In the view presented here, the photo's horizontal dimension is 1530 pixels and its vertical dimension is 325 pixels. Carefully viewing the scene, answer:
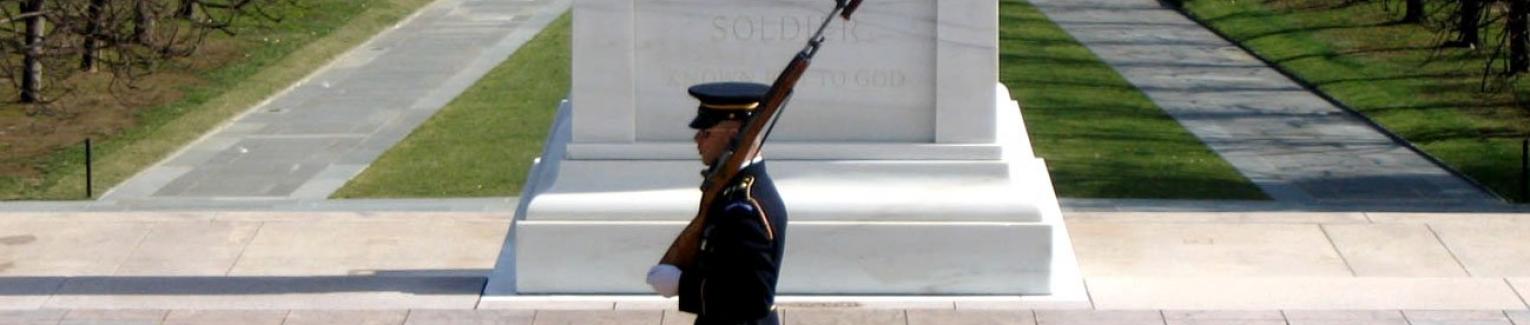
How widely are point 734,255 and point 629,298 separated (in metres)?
3.23

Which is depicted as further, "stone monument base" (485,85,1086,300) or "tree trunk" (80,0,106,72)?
"tree trunk" (80,0,106,72)

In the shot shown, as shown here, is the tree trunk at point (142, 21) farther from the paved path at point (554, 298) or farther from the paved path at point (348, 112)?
the paved path at point (554, 298)

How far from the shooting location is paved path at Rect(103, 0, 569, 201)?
20.0 m

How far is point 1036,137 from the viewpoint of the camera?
75.7ft

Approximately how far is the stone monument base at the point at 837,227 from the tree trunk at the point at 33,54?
45.3 feet

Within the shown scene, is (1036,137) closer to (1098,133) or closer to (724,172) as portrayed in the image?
(1098,133)

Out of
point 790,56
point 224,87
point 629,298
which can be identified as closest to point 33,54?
point 224,87

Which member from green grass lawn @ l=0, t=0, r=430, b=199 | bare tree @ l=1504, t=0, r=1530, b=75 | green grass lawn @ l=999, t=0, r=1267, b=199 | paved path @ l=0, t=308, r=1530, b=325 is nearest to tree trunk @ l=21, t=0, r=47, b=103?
green grass lawn @ l=0, t=0, r=430, b=199

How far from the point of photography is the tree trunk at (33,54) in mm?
21594

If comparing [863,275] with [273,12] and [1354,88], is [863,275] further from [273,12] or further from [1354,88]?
[273,12]

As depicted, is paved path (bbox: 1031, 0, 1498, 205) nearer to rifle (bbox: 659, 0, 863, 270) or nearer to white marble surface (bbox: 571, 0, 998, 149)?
white marble surface (bbox: 571, 0, 998, 149)

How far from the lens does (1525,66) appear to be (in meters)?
28.6

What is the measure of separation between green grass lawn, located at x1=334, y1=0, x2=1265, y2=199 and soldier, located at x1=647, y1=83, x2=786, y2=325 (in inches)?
462

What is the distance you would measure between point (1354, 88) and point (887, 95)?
20.9m
